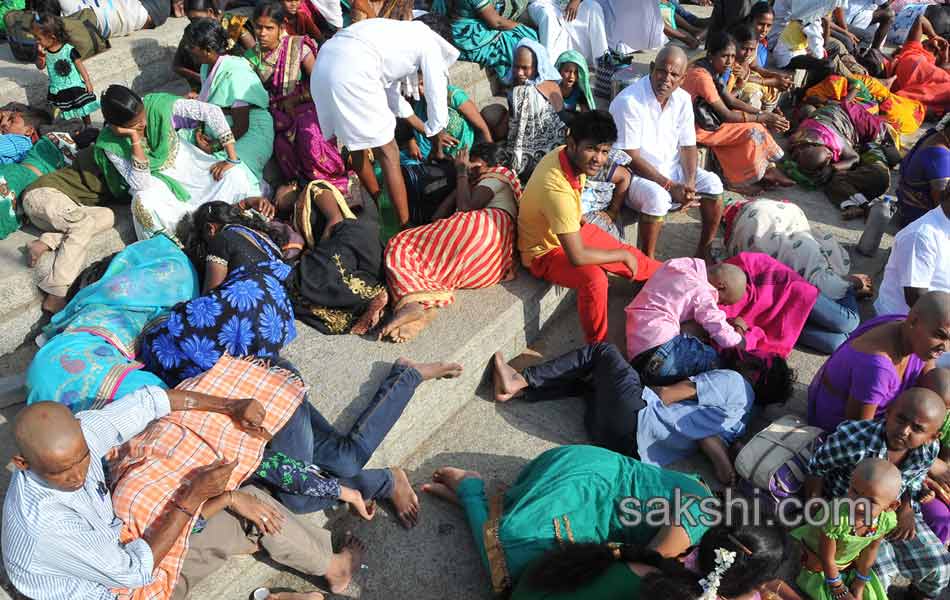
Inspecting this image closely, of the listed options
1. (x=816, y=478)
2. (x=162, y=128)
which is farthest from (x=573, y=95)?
(x=816, y=478)

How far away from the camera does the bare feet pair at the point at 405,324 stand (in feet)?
12.1

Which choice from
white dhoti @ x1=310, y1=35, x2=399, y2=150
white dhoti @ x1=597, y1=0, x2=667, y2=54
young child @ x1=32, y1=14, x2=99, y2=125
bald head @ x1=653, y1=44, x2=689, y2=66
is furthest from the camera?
white dhoti @ x1=597, y1=0, x2=667, y2=54

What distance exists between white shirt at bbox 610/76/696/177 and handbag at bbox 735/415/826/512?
206 centimetres

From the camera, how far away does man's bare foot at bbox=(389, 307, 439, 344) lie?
370 centimetres

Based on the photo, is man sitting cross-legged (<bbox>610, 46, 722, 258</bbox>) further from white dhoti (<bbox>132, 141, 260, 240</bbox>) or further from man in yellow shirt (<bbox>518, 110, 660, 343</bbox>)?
white dhoti (<bbox>132, 141, 260, 240</bbox>)

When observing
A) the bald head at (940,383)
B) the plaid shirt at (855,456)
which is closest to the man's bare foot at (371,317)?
the plaid shirt at (855,456)

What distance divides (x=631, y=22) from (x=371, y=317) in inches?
162

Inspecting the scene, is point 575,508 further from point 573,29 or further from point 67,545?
point 573,29

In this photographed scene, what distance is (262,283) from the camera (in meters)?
3.52

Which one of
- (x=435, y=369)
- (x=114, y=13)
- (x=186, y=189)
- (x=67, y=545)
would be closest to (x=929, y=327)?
(x=435, y=369)

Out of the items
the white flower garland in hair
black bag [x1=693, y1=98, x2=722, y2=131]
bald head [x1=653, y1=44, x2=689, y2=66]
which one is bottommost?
black bag [x1=693, y1=98, x2=722, y2=131]

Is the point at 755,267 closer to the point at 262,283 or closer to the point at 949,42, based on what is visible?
the point at 262,283

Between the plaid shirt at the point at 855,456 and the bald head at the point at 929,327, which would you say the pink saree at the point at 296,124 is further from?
the bald head at the point at 929,327

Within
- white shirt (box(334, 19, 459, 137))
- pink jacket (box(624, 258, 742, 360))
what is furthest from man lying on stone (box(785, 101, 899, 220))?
white shirt (box(334, 19, 459, 137))
